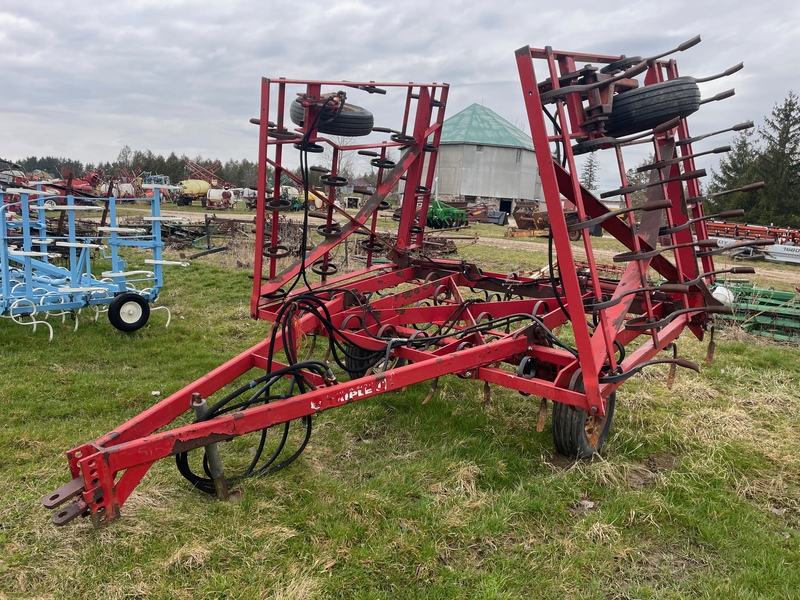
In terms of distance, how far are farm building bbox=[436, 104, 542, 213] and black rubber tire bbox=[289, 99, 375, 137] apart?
3899cm

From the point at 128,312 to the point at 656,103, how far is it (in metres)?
6.22

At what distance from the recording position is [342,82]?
4473mm

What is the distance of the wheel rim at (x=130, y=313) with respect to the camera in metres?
6.83

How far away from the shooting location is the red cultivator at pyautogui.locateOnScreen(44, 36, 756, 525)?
294 centimetres

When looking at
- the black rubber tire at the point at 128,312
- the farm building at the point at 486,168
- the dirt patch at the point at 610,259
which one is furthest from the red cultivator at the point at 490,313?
the farm building at the point at 486,168

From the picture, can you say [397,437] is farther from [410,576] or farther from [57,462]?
[57,462]

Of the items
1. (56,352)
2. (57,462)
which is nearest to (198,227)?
(56,352)

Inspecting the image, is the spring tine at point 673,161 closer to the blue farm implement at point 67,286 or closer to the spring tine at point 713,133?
the spring tine at point 713,133

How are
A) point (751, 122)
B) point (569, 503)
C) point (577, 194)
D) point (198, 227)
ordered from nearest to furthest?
point (577, 194) → point (569, 503) → point (751, 122) → point (198, 227)

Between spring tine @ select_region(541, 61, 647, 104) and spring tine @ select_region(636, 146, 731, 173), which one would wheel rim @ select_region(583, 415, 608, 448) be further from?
spring tine @ select_region(541, 61, 647, 104)

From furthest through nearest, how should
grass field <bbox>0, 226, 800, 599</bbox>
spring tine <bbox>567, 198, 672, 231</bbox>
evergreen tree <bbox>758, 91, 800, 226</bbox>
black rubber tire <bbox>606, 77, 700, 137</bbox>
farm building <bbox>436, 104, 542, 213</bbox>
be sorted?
1. farm building <bbox>436, 104, 542, 213</bbox>
2. evergreen tree <bbox>758, 91, 800, 226</bbox>
3. black rubber tire <bbox>606, 77, 700, 137</bbox>
4. spring tine <bbox>567, 198, 672, 231</bbox>
5. grass field <bbox>0, 226, 800, 599</bbox>

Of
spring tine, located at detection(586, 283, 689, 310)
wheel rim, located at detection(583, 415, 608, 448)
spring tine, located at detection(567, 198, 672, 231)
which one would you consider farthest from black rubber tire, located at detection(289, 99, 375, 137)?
wheel rim, located at detection(583, 415, 608, 448)

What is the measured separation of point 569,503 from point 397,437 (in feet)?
4.59

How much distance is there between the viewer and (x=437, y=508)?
3.26 metres
